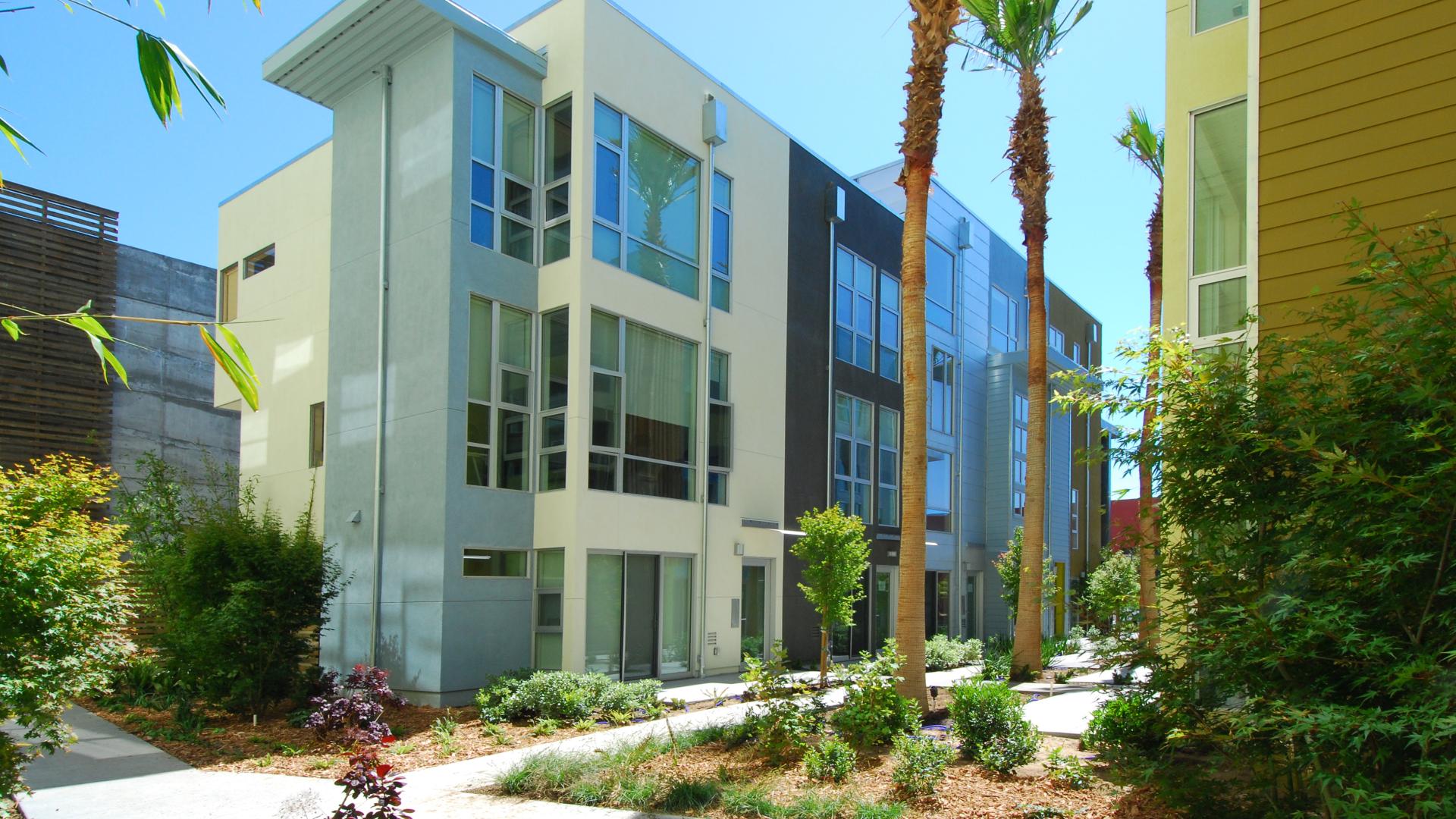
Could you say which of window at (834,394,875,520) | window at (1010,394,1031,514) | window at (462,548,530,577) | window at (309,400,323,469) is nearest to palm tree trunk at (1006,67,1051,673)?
window at (834,394,875,520)

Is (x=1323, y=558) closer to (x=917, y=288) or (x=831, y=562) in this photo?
(x=917, y=288)

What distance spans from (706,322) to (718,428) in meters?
1.86

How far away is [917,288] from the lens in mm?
11750

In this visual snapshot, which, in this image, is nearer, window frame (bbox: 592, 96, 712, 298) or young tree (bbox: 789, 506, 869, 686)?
young tree (bbox: 789, 506, 869, 686)

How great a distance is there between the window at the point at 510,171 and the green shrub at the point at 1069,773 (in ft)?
32.5

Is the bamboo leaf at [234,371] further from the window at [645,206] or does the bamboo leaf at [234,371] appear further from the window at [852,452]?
the window at [852,452]

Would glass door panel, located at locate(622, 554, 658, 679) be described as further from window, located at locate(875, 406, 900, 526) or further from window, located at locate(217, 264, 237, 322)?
window, located at locate(217, 264, 237, 322)

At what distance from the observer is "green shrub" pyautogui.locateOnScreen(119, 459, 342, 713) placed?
1231 centimetres

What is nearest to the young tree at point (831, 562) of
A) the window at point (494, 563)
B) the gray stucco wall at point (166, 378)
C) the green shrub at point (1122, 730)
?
the window at point (494, 563)

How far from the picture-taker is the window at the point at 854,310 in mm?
20891

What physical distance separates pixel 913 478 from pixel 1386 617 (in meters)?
6.70

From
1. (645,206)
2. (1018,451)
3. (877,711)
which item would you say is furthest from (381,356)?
(1018,451)

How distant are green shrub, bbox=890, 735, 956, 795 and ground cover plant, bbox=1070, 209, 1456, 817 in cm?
195

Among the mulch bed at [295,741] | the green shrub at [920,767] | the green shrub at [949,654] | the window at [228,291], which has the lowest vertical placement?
the green shrub at [949,654]
